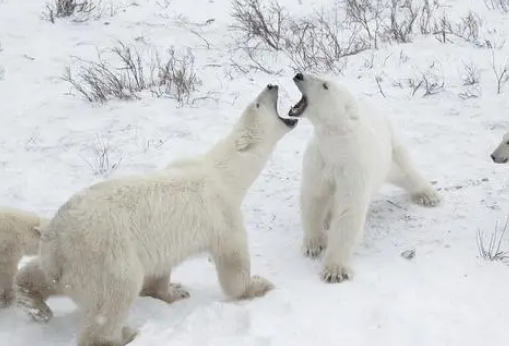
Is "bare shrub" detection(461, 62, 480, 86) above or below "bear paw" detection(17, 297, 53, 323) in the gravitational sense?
above

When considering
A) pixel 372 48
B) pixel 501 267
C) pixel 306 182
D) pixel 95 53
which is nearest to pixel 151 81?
pixel 95 53

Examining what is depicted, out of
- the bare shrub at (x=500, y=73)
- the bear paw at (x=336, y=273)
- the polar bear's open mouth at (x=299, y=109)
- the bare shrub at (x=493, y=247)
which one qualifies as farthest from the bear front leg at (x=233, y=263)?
the bare shrub at (x=500, y=73)

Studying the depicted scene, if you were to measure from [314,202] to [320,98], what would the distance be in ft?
2.34

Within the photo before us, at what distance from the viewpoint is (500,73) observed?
774 centimetres

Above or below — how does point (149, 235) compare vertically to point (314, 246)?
above

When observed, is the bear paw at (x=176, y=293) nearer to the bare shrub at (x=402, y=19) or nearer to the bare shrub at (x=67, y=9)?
the bare shrub at (x=402, y=19)

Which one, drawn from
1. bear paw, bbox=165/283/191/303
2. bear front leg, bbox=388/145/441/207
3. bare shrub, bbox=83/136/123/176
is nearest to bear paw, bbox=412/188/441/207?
bear front leg, bbox=388/145/441/207

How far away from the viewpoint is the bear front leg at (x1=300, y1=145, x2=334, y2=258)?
4.97m

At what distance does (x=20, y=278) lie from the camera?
4.34m

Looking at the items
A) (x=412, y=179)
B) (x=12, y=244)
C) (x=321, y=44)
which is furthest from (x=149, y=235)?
(x=321, y=44)

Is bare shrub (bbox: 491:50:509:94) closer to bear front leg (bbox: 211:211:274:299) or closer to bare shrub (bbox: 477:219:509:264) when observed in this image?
bare shrub (bbox: 477:219:509:264)

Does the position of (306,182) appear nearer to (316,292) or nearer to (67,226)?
(316,292)

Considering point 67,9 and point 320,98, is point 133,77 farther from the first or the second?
point 320,98

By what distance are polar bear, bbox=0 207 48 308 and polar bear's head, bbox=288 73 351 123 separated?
178 cm
